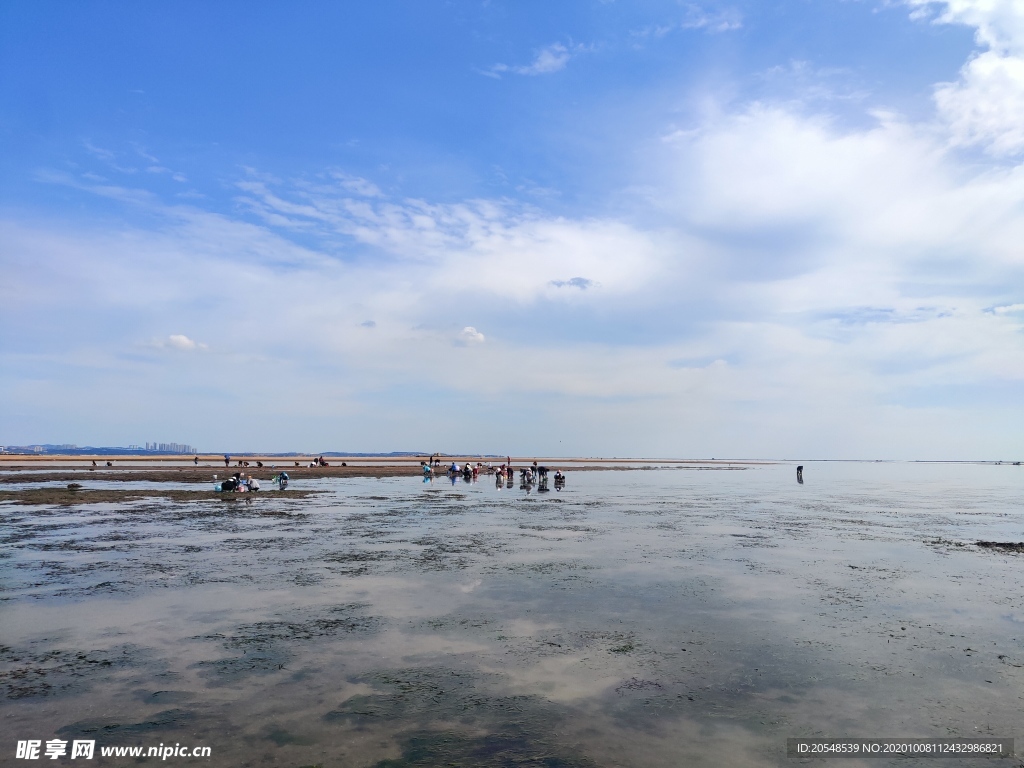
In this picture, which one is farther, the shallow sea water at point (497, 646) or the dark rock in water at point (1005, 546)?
the dark rock in water at point (1005, 546)

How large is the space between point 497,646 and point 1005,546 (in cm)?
2331

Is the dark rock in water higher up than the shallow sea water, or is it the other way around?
the shallow sea water

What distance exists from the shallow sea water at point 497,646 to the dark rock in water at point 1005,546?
202 centimetres

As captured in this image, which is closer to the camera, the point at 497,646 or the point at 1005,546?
the point at 497,646

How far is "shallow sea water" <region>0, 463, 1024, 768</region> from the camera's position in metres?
7.80

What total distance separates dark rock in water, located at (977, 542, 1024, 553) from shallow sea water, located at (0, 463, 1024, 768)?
6.64ft

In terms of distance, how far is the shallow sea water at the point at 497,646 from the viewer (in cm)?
780

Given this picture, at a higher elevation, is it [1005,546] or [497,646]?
[497,646]

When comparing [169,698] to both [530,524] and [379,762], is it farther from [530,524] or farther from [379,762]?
[530,524]

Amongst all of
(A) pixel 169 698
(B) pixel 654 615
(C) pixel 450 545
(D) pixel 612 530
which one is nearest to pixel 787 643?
(B) pixel 654 615

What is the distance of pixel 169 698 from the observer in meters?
8.68

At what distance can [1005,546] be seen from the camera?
2328 centimetres

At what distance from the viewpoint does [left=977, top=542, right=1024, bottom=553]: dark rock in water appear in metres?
22.6

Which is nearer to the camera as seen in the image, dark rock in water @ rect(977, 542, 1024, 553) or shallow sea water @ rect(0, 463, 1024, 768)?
shallow sea water @ rect(0, 463, 1024, 768)
